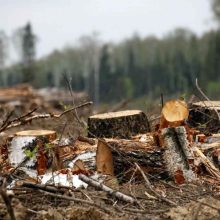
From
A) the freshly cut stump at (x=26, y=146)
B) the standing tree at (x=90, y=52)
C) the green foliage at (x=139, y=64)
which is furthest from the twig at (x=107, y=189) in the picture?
the standing tree at (x=90, y=52)

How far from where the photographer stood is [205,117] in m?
7.16

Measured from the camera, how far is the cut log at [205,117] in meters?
7.03

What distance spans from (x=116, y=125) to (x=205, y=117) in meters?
1.09

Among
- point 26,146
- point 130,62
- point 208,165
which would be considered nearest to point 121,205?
point 208,165

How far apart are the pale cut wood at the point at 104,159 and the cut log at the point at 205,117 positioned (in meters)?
1.40

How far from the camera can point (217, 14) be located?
155 ft

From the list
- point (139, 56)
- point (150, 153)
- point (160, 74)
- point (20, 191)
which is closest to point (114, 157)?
point (150, 153)

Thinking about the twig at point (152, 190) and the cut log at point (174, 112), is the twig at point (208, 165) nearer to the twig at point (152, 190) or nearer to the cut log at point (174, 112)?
the cut log at point (174, 112)

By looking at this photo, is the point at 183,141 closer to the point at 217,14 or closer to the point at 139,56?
the point at 217,14

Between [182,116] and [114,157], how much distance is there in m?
0.82

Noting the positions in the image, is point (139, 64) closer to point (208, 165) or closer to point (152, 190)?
point (208, 165)

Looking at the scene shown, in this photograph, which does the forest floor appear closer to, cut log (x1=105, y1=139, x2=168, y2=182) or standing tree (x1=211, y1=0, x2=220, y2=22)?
cut log (x1=105, y1=139, x2=168, y2=182)

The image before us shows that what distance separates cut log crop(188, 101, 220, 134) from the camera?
703 centimetres

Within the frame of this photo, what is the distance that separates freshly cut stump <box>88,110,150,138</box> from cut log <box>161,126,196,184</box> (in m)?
0.93
